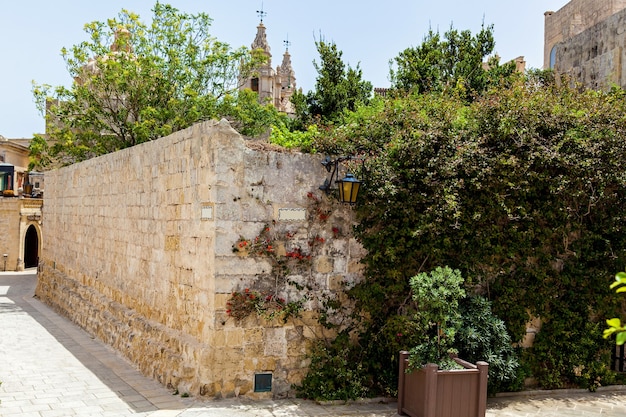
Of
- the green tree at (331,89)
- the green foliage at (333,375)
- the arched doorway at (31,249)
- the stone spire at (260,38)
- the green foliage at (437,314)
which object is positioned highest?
the stone spire at (260,38)

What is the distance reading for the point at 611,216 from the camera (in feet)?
26.8

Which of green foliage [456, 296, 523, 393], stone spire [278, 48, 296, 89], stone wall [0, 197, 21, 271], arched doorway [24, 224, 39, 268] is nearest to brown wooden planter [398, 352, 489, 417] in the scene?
green foliage [456, 296, 523, 393]

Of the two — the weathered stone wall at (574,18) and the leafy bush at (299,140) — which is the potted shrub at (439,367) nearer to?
the leafy bush at (299,140)

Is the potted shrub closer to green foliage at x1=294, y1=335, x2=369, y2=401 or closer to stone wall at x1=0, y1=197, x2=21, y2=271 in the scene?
green foliage at x1=294, y1=335, x2=369, y2=401

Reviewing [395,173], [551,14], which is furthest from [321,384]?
[551,14]

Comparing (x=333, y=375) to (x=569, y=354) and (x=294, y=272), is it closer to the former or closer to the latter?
(x=294, y=272)

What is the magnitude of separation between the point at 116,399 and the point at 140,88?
15.3 meters

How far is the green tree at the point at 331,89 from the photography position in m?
19.9

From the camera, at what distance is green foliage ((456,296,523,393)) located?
720 cm

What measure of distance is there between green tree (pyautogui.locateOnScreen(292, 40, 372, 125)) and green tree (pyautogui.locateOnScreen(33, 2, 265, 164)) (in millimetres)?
3473

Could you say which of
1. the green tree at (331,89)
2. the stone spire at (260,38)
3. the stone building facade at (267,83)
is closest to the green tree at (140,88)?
the green tree at (331,89)

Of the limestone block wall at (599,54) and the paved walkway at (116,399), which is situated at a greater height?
the limestone block wall at (599,54)

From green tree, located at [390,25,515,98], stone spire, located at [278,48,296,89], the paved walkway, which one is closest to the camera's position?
the paved walkway

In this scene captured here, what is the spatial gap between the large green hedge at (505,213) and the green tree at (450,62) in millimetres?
10063
